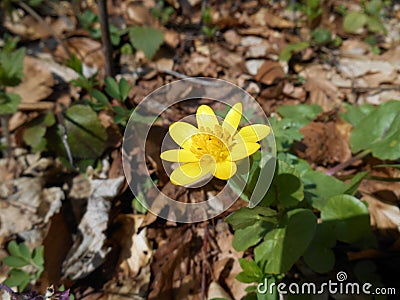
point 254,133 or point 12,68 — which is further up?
point 12,68

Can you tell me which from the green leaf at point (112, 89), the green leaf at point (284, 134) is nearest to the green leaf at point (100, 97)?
the green leaf at point (112, 89)

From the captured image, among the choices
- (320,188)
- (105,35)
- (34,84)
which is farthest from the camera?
(34,84)

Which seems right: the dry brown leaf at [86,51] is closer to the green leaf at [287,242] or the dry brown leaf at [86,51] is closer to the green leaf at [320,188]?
the green leaf at [320,188]

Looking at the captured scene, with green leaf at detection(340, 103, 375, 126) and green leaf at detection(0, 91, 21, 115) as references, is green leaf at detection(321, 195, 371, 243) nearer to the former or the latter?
green leaf at detection(340, 103, 375, 126)

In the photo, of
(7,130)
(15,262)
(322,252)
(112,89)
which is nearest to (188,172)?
(322,252)

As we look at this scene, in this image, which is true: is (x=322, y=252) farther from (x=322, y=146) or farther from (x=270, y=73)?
(x=270, y=73)

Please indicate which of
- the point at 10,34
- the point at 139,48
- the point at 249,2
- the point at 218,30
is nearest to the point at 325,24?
the point at 249,2

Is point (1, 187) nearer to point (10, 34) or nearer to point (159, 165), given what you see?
point (159, 165)

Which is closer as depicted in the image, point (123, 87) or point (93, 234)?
point (93, 234)
